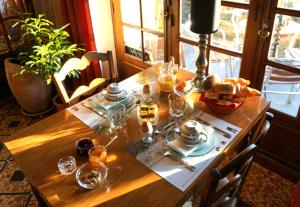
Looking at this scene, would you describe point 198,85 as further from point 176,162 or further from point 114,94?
point 176,162

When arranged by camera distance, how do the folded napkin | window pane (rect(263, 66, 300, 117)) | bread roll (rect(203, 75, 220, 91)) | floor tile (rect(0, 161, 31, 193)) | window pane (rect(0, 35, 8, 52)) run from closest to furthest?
the folded napkin < bread roll (rect(203, 75, 220, 91)) < window pane (rect(263, 66, 300, 117)) < floor tile (rect(0, 161, 31, 193)) < window pane (rect(0, 35, 8, 52))

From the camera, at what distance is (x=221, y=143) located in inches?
49.8

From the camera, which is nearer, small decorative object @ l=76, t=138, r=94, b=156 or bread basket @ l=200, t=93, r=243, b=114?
small decorative object @ l=76, t=138, r=94, b=156

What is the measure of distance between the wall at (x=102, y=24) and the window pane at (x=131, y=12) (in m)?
0.17

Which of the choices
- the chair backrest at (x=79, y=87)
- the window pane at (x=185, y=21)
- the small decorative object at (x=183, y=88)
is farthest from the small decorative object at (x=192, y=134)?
the window pane at (x=185, y=21)

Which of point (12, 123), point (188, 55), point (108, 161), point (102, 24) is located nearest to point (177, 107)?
point (108, 161)

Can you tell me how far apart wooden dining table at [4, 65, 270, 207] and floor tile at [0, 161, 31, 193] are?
2.57 ft

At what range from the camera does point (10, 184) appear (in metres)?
2.04

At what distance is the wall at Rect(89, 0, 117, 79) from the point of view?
2.60 meters

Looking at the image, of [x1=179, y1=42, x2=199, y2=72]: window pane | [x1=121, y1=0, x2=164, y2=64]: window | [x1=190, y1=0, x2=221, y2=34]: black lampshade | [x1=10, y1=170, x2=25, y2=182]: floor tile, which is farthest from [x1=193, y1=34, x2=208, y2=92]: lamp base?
[x1=10, y1=170, x2=25, y2=182]: floor tile

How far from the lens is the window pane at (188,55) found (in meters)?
2.24

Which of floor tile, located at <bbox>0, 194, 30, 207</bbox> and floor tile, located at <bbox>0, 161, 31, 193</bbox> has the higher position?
floor tile, located at <bbox>0, 161, 31, 193</bbox>

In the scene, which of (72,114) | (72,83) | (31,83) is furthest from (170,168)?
(72,83)

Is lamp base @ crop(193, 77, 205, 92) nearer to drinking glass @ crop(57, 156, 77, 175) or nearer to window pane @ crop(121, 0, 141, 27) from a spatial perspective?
drinking glass @ crop(57, 156, 77, 175)
